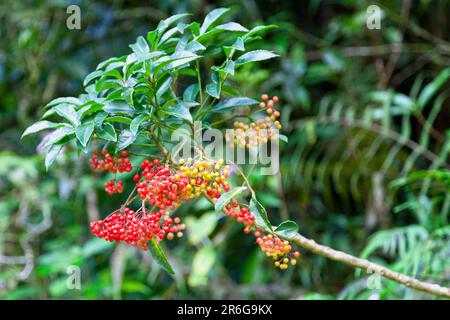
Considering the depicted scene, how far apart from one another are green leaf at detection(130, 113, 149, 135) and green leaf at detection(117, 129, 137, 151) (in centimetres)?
1

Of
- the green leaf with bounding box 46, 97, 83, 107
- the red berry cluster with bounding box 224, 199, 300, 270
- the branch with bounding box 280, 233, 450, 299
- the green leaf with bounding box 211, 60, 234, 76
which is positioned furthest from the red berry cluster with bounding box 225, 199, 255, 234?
the green leaf with bounding box 46, 97, 83, 107

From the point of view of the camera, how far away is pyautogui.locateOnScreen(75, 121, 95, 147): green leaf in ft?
2.72

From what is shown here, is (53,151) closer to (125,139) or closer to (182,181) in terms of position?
(125,139)

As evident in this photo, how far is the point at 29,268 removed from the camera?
6.57 ft

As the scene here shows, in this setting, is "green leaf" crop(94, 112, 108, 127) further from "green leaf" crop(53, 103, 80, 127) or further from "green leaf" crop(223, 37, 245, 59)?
"green leaf" crop(223, 37, 245, 59)

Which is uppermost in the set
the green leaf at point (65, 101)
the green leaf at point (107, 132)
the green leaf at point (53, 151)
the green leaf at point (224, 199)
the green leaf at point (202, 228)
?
the green leaf at point (65, 101)

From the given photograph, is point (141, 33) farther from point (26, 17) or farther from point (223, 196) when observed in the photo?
point (223, 196)

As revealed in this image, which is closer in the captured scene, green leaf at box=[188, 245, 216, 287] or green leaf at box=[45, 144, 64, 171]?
green leaf at box=[45, 144, 64, 171]

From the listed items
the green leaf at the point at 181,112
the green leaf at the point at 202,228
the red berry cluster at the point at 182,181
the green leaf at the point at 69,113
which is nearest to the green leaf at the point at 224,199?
the red berry cluster at the point at 182,181

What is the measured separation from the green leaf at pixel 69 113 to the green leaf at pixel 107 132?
38 millimetres

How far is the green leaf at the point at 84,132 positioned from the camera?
2.72ft

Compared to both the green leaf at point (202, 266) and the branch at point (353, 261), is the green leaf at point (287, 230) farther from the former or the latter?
the green leaf at point (202, 266)

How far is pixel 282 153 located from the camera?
7.70ft
